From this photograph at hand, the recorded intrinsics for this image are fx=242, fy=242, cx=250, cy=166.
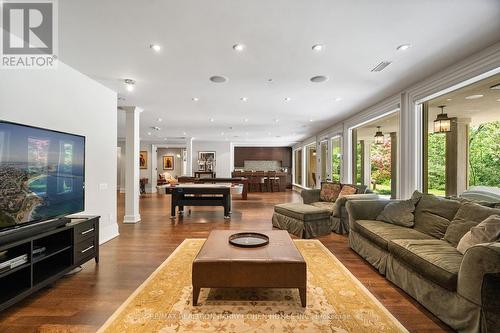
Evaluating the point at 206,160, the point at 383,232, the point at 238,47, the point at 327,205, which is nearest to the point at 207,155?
the point at 206,160

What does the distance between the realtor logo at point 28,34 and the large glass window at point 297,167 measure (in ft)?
38.2

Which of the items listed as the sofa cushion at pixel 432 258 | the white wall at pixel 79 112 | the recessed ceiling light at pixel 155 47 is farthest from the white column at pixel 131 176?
the sofa cushion at pixel 432 258

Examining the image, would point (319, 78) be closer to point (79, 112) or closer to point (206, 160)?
point (79, 112)

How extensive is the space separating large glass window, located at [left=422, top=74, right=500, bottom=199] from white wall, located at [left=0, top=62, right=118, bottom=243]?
18.4 feet

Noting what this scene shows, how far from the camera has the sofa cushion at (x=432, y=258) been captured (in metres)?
2.01

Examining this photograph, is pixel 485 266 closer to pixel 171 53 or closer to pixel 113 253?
Answer: pixel 171 53

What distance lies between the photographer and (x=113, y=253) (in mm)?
3654

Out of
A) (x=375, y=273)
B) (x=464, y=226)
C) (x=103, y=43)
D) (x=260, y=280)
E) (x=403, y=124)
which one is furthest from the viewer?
(x=403, y=124)

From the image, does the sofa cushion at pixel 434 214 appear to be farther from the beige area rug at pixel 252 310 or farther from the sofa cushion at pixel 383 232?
the beige area rug at pixel 252 310

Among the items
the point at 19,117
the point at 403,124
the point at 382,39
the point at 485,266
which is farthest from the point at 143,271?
the point at 403,124

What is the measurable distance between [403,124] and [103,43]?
4847 mm

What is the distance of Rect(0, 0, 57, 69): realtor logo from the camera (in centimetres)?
220

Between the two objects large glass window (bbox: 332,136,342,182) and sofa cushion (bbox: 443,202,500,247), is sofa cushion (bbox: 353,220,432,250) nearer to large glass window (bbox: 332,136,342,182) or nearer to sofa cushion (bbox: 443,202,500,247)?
sofa cushion (bbox: 443,202,500,247)

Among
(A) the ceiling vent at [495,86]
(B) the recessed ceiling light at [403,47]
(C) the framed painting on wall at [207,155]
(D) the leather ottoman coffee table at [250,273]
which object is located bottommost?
(D) the leather ottoman coffee table at [250,273]
